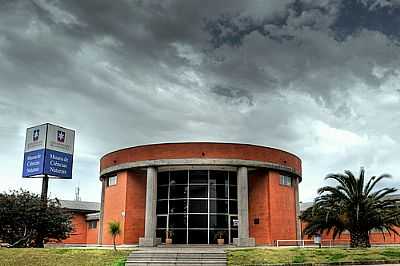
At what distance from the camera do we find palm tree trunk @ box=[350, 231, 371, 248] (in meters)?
31.4

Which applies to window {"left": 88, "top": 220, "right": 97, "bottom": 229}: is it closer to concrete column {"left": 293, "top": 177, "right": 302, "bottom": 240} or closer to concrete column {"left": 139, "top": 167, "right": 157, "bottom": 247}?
concrete column {"left": 139, "top": 167, "right": 157, "bottom": 247}

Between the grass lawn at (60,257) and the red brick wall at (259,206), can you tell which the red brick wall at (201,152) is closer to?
the red brick wall at (259,206)

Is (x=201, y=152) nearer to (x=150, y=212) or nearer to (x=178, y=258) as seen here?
(x=150, y=212)

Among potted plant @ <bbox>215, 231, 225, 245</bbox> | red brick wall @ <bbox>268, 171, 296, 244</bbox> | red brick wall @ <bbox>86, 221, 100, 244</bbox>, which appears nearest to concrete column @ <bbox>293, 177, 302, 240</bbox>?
red brick wall @ <bbox>268, 171, 296, 244</bbox>

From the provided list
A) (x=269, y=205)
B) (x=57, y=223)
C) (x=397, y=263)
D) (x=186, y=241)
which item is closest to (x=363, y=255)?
(x=397, y=263)

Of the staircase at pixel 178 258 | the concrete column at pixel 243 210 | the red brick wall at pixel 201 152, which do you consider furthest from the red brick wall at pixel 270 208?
the staircase at pixel 178 258

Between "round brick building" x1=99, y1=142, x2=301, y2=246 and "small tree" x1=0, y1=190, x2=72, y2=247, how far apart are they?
5.10 m

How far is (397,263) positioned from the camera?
25.7 meters

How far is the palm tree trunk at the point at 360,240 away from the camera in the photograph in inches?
1236

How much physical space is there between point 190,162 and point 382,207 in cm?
1369

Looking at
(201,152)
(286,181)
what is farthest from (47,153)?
(286,181)

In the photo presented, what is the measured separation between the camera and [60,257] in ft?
91.2

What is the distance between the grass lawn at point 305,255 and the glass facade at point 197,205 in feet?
28.9

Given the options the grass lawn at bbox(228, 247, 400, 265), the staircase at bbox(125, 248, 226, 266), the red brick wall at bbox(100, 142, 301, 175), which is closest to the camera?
the grass lawn at bbox(228, 247, 400, 265)
